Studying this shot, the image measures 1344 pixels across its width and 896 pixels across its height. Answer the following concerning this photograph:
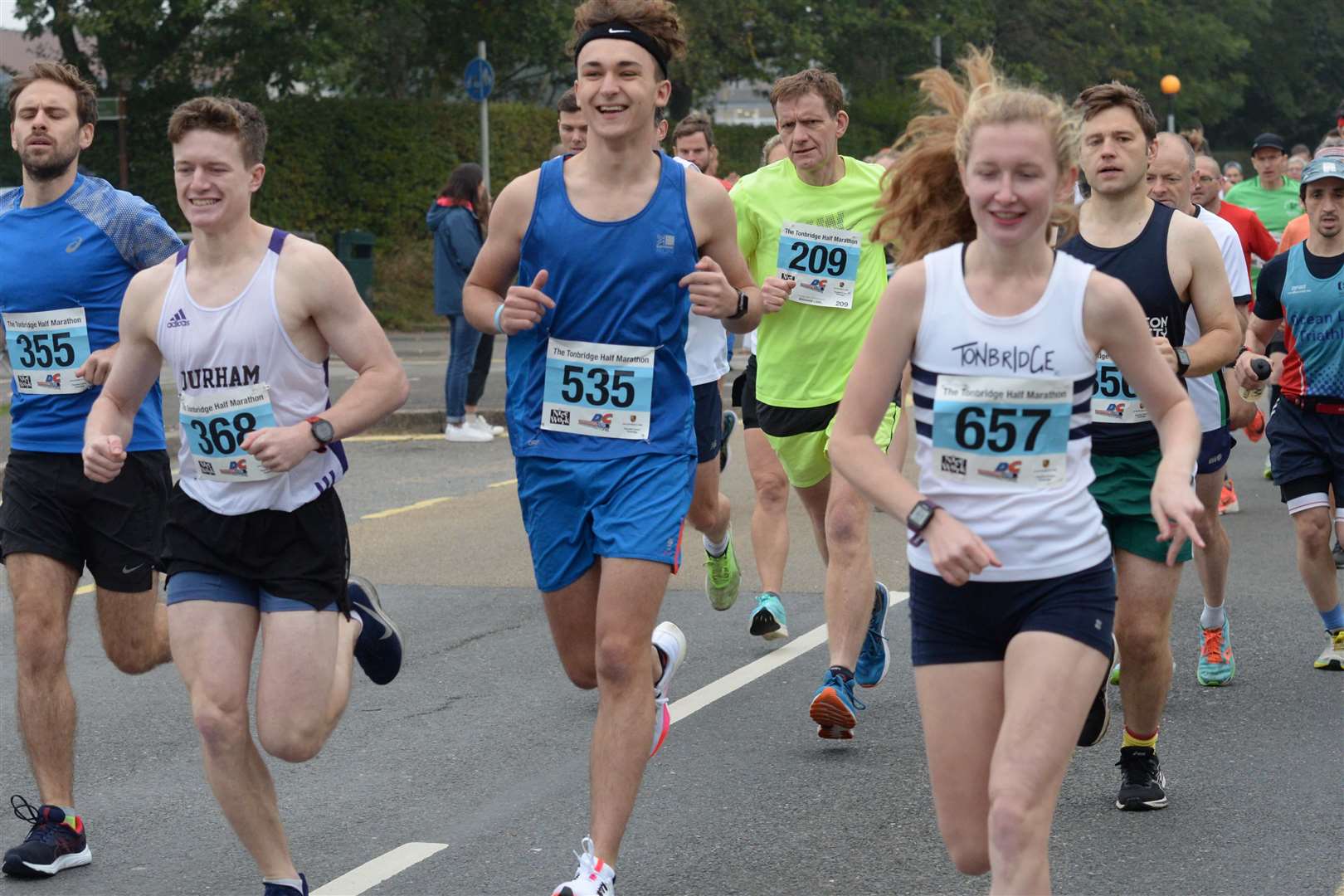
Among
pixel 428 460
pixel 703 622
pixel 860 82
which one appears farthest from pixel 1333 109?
pixel 703 622

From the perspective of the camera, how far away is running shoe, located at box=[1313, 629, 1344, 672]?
304 inches

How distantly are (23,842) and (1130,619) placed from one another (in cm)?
321

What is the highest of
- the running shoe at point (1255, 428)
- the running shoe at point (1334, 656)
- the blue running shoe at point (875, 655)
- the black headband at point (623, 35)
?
the black headband at point (623, 35)

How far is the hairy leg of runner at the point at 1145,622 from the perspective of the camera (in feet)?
18.6

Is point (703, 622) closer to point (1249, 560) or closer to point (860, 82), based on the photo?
point (1249, 560)

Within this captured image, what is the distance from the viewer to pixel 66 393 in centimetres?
578

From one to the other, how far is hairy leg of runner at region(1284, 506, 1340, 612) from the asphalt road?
0.32 metres

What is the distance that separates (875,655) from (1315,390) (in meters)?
2.08

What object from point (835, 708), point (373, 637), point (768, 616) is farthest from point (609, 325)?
point (768, 616)

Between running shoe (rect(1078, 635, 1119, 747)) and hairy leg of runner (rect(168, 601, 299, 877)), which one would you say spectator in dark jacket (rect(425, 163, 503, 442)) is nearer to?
running shoe (rect(1078, 635, 1119, 747))

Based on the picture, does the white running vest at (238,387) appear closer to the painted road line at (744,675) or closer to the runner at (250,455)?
the runner at (250,455)

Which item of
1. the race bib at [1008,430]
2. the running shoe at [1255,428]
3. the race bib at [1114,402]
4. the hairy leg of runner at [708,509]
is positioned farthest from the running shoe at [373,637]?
the running shoe at [1255,428]

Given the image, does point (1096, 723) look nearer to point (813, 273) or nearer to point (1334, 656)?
point (813, 273)

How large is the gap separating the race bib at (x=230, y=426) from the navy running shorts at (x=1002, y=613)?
1698 millimetres
